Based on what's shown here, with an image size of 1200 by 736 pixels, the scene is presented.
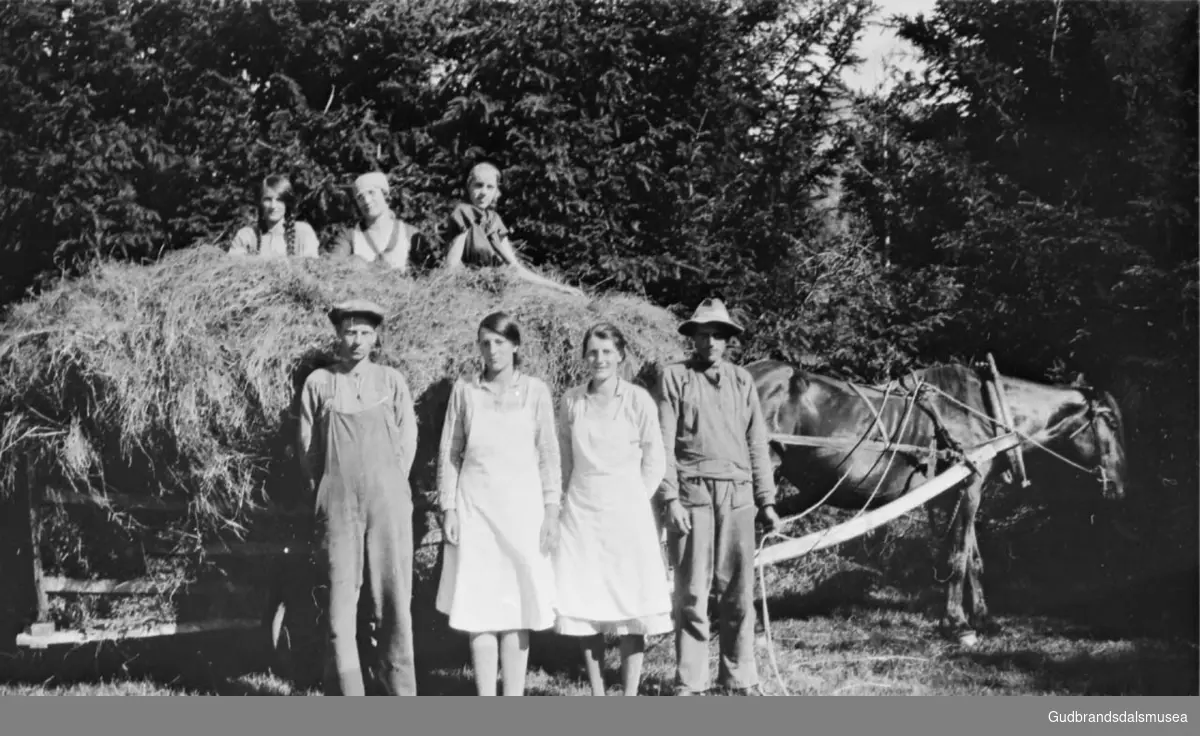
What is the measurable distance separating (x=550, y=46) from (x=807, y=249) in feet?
8.38

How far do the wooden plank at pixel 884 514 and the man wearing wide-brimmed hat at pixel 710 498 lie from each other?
400mm

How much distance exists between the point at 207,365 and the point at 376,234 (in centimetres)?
168

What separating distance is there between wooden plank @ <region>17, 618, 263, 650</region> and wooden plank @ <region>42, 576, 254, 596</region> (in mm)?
176

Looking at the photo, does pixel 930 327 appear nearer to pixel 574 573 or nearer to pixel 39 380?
pixel 574 573

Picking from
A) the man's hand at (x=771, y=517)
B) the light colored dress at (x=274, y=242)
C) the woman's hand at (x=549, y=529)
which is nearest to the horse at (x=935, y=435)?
the man's hand at (x=771, y=517)

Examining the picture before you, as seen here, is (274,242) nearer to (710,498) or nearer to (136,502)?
(136,502)

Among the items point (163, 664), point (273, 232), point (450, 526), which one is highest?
point (273, 232)

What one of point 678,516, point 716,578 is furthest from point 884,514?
point 678,516

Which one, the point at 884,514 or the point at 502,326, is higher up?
the point at 502,326

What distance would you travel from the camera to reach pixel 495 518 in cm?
486

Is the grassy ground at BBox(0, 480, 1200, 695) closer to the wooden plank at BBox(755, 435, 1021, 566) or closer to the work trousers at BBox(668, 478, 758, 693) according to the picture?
the work trousers at BBox(668, 478, 758, 693)

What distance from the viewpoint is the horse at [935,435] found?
284 inches

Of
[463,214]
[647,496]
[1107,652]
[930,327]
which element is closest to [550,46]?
[463,214]

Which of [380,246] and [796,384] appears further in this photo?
[796,384]
